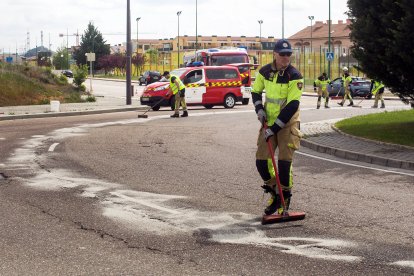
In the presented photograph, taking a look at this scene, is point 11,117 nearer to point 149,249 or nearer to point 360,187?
point 360,187

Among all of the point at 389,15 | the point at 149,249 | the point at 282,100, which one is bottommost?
the point at 149,249

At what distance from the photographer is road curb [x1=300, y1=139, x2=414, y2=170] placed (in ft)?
38.7

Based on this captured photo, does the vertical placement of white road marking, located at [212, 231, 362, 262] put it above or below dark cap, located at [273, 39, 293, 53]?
below

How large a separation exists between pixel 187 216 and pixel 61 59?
116 m

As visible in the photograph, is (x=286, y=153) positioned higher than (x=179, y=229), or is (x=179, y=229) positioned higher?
(x=286, y=153)

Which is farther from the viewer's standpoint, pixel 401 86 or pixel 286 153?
pixel 401 86

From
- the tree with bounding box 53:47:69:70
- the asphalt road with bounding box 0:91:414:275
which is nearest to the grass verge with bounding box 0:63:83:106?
the asphalt road with bounding box 0:91:414:275

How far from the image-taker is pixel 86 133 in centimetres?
1864

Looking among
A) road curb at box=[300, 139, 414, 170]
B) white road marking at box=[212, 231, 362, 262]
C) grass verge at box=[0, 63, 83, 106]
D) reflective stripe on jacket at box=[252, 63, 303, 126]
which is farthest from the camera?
grass verge at box=[0, 63, 83, 106]

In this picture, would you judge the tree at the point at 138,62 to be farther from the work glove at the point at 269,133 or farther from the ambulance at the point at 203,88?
the work glove at the point at 269,133

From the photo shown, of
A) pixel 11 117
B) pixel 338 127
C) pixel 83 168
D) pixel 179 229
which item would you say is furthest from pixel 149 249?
pixel 11 117

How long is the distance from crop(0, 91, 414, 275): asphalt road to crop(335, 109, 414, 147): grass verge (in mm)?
2215

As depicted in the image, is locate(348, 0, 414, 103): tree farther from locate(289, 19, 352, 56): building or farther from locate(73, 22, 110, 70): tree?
locate(73, 22, 110, 70): tree

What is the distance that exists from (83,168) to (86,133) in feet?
23.3
